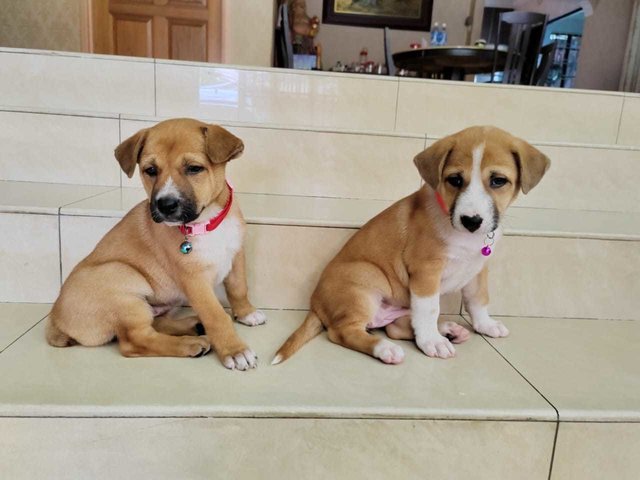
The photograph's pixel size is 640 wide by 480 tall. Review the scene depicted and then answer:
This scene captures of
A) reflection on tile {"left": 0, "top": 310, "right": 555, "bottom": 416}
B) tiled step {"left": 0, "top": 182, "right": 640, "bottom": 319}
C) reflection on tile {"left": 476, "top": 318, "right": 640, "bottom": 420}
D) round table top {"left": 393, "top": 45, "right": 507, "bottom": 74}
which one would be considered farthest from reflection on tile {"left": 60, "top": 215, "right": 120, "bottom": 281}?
round table top {"left": 393, "top": 45, "right": 507, "bottom": 74}

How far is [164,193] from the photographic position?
154cm

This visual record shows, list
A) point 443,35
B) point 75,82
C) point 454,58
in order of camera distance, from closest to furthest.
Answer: point 75,82 < point 454,58 < point 443,35

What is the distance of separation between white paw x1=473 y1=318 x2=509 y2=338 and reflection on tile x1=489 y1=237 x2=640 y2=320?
25 cm

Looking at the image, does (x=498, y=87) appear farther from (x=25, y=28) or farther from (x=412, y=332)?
(x=25, y=28)

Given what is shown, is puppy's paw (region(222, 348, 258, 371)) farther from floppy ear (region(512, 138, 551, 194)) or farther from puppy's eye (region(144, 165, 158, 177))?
floppy ear (region(512, 138, 551, 194))

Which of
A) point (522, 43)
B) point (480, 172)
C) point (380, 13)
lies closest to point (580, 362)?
point (480, 172)

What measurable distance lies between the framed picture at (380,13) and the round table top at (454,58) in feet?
12.7

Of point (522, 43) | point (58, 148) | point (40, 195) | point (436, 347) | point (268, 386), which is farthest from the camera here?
point (522, 43)

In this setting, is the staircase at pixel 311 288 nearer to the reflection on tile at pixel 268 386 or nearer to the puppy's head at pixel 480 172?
the reflection on tile at pixel 268 386

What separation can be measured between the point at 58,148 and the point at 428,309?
7.41ft

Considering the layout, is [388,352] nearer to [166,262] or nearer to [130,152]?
[166,262]

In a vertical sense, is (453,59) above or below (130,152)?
above

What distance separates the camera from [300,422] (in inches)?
53.3

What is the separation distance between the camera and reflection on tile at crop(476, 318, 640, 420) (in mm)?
1457
